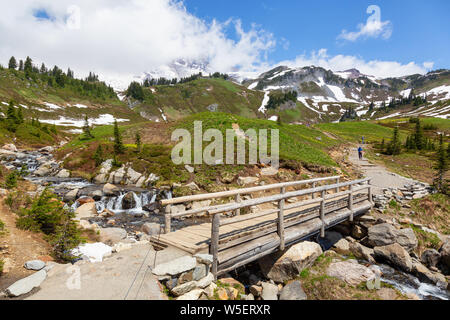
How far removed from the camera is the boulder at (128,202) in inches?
752

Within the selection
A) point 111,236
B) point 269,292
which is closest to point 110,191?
point 111,236

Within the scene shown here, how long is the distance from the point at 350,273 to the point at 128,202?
1680 cm

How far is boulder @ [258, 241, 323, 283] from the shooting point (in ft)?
29.2

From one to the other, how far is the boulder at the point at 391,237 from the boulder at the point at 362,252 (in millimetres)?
708

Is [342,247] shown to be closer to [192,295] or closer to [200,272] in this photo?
[200,272]

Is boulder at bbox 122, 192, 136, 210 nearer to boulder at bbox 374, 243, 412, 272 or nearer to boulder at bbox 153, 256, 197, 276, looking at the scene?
boulder at bbox 153, 256, 197, 276

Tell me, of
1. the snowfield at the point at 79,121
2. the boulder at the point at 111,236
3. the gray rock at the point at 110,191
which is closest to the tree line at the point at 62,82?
the snowfield at the point at 79,121

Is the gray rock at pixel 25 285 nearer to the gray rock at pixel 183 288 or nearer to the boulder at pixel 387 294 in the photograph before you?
the gray rock at pixel 183 288

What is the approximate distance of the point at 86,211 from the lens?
16953 mm

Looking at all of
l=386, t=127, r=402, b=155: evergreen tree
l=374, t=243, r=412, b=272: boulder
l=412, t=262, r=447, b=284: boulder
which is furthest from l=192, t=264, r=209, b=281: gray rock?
l=386, t=127, r=402, b=155: evergreen tree

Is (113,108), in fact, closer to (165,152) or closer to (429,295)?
(165,152)

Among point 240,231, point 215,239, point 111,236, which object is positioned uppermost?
point 215,239

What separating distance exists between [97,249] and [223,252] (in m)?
5.71
